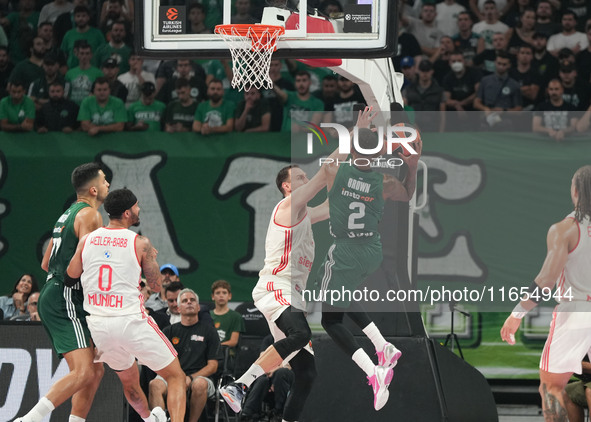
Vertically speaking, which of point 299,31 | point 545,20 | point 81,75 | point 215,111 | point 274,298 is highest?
point 545,20

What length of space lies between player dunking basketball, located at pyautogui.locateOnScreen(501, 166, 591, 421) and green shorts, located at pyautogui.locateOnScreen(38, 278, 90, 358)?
430 centimetres

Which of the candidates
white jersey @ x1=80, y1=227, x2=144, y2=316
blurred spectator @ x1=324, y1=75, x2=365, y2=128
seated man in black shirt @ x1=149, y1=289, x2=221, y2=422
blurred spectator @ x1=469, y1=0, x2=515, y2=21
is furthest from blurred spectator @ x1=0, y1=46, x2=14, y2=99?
white jersey @ x1=80, y1=227, x2=144, y2=316

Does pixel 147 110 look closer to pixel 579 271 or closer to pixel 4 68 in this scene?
pixel 4 68

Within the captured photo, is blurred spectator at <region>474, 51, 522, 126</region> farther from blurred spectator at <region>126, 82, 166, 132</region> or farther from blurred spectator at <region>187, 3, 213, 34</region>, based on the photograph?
blurred spectator at <region>126, 82, 166, 132</region>

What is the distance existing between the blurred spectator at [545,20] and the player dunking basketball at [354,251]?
643 cm

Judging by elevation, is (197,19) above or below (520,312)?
above

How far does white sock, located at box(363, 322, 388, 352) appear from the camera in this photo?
1013 cm

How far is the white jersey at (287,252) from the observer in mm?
9906

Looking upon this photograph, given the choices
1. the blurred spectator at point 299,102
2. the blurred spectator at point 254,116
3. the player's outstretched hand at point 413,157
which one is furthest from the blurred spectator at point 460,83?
the player's outstretched hand at point 413,157

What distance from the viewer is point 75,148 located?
1438cm

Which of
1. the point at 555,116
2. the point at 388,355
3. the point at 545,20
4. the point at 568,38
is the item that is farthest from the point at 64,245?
the point at 545,20

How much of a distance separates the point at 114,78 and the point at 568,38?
7023 mm

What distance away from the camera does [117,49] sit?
53.0 ft

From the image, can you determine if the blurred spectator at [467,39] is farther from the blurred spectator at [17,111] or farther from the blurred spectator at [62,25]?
the blurred spectator at [17,111]
